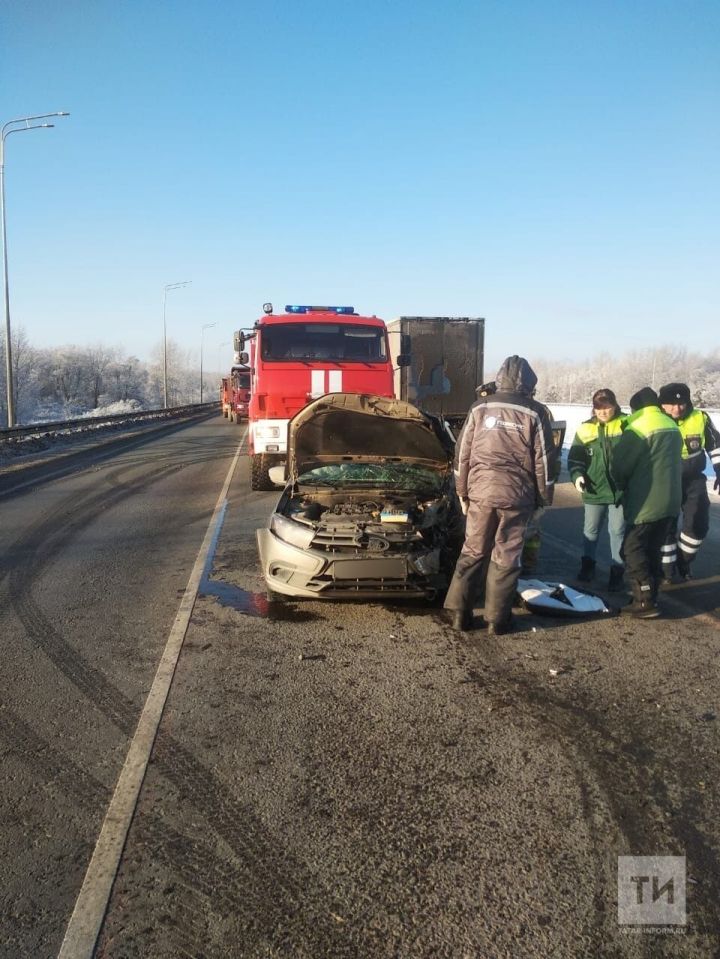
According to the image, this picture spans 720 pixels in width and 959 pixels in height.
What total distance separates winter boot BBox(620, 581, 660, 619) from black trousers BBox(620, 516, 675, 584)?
0.15 feet

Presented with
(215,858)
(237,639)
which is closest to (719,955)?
(215,858)

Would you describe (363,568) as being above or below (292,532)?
below

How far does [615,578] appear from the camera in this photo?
6.00 m

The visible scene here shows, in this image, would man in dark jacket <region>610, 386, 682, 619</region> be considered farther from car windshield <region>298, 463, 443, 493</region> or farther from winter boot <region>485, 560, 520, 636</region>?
car windshield <region>298, 463, 443, 493</region>

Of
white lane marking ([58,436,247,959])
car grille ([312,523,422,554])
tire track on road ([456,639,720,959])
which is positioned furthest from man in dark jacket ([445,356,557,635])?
white lane marking ([58,436,247,959])

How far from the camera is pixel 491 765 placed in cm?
314

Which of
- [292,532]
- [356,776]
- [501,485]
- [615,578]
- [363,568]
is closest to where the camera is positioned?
[356,776]

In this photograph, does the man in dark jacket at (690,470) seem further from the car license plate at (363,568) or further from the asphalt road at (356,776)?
the car license plate at (363,568)

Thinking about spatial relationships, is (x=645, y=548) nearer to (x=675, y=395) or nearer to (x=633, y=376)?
(x=675, y=395)

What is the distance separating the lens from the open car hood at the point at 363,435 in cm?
630

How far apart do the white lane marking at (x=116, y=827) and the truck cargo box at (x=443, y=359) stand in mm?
10582

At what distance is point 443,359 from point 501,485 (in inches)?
403

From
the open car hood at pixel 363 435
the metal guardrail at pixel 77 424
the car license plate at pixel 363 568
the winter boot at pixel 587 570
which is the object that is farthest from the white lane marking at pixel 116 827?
the metal guardrail at pixel 77 424

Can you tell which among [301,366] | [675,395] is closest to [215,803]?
[675,395]
